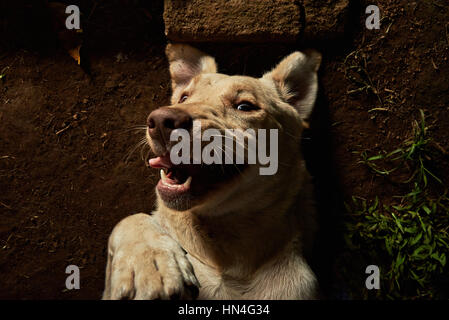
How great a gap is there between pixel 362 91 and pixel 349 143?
40 centimetres

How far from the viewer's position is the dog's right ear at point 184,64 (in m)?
3.09

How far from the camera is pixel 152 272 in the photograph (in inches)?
83.0

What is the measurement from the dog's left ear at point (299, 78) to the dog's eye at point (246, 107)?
0.50m

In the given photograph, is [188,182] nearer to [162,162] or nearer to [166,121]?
[162,162]

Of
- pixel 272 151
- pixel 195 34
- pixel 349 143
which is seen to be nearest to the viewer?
pixel 272 151

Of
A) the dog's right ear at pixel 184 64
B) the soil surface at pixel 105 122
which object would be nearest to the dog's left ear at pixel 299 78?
the soil surface at pixel 105 122

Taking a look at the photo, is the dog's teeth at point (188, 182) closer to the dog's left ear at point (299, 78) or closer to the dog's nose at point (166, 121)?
the dog's nose at point (166, 121)

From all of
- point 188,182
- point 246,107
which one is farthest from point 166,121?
point 246,107

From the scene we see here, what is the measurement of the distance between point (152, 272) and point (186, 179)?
540 mm

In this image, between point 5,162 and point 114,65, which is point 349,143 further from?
point 5,162

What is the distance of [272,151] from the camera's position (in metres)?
2.68

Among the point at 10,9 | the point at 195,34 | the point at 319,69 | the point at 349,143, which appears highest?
the point at 10,9
